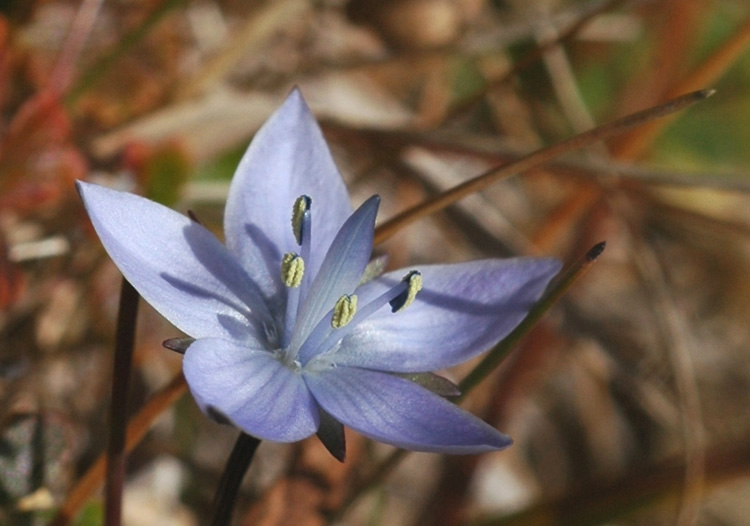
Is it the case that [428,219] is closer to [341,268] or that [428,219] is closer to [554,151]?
[554,151]

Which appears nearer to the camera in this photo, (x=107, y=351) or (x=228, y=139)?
→ (x=107, y=351)

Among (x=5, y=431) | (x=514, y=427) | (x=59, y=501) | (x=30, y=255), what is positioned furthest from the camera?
(x=514, y=427)

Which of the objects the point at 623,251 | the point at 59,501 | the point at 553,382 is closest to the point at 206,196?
the point at 59,501

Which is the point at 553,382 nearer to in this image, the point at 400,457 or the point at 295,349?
the point at 400,457

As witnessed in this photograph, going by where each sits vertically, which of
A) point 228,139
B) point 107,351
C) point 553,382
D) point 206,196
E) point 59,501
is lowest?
point 59,501

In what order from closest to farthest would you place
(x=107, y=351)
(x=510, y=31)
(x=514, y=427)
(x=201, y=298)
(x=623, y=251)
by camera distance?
1. (x=201, y=298)
2. (x=107, y=351)
3. (x=510, y=31)
4. (x=514, y=427)
5. (x=623, y=251)

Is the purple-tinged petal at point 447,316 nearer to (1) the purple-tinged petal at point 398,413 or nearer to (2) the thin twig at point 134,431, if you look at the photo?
(1) the purple-tinged petal at point 398,413

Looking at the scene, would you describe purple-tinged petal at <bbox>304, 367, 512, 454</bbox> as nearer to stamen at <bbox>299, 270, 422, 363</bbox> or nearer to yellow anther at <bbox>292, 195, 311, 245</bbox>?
stamen at <bbox>299, 270, 422, 363</bbox>

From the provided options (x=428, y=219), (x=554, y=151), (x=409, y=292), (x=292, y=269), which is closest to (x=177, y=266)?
(x=292, y=269)

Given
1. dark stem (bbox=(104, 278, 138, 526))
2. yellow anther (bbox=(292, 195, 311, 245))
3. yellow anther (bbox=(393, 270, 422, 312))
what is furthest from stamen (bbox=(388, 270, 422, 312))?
dark stem (bbox=(104, 278, 138, 526))
